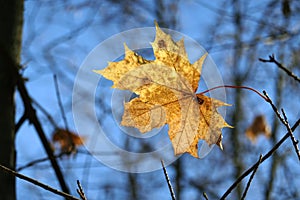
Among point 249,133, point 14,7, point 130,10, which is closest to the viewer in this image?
point 14,7

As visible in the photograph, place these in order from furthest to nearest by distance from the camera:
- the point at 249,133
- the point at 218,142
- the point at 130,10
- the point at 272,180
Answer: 1. the point at 130,10
2. the point at 249,133
3. the point at 272,180
4. the point at 218,142

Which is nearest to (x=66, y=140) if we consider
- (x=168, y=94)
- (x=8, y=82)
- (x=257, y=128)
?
(x=8, y=82)

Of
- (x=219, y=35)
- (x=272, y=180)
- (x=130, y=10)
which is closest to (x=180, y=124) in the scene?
(x=272, y=180)

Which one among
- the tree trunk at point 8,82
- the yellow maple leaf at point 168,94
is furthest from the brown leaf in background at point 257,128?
the yellow maple leaf at point 168,94

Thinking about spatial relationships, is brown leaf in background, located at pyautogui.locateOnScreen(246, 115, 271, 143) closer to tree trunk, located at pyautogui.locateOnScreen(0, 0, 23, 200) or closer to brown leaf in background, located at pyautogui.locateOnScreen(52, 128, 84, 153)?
brown leaf in background, located at pyautogui.locateOnScreen(52, 128, 84, 153)

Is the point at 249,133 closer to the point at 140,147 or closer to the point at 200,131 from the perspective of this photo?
the point at 140,147

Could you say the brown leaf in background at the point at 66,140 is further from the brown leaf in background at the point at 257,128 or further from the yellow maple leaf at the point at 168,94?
the brown leaf in background at the point at 257,128

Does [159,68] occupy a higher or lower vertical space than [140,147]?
lower
